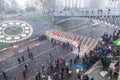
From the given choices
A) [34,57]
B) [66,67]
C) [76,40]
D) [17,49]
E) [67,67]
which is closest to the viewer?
[67,67]

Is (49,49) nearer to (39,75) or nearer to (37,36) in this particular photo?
(37,36)

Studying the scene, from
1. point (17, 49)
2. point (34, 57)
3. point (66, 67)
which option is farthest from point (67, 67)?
point (17, 49)

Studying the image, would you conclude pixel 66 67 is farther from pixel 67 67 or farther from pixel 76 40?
pixel 76 40

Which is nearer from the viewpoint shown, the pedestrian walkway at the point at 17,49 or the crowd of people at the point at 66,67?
the crowd of people at the point at 66,67

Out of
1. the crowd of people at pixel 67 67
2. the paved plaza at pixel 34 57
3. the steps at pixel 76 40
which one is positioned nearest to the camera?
the crowd of people at pixel 67 67

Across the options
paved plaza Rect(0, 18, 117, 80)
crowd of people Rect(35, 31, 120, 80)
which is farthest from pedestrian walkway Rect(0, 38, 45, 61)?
crowd of people Rect(35, 31, 120, 80)

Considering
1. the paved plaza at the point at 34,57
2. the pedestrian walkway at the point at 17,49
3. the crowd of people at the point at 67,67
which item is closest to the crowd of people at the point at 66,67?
the crowd of people at the point at 67,67

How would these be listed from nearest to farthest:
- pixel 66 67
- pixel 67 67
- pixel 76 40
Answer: pixel 67 67, pixel 66 67, pixel 76 40

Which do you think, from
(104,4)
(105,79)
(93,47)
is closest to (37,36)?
(93,47)

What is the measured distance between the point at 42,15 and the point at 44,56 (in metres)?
16.1

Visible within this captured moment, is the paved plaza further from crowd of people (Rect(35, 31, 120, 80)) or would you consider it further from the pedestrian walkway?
crowd of people (Rect(35, 31, 120, 80))

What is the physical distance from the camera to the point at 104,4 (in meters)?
95.1

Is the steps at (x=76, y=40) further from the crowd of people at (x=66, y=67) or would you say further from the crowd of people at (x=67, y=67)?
the crowd of people at (x=67, y=67)

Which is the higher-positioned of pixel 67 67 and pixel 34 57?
pixel 67 67
